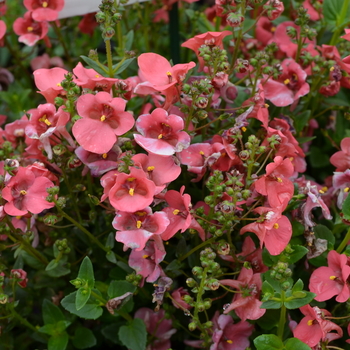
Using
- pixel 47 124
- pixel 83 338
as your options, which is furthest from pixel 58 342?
pixel 47 124

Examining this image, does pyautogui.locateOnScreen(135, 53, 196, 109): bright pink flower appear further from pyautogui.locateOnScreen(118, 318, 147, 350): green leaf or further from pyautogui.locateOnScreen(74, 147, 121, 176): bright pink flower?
pyautogui.locateOnScreen(118, 318, 147, 350): green leaf

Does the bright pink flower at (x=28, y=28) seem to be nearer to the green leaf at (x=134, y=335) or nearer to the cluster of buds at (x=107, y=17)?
the cluster of buds at (x=107, y=17)

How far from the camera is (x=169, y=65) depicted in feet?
2.69

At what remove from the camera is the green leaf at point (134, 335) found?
798mm

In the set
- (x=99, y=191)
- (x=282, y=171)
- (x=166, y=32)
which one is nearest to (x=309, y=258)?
(x=282, y=171)

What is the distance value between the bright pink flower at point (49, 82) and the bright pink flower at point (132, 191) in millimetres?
218

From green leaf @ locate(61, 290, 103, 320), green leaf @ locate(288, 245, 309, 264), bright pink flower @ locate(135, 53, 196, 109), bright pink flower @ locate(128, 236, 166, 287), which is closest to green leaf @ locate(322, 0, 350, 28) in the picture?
bright pink flower @ locate(135, 53, 196, 109)

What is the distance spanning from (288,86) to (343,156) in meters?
0.18

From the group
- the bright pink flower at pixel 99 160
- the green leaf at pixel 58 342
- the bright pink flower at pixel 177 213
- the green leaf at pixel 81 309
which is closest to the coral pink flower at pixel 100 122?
the bright pink flower at pixel 99 160

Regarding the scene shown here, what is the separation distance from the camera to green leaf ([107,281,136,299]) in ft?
2.54

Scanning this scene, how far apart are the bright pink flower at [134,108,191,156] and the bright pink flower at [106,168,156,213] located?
0.05m

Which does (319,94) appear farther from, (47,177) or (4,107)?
(4,107)

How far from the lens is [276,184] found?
75cm

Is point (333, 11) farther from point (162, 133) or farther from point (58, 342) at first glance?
point (58, 342)
